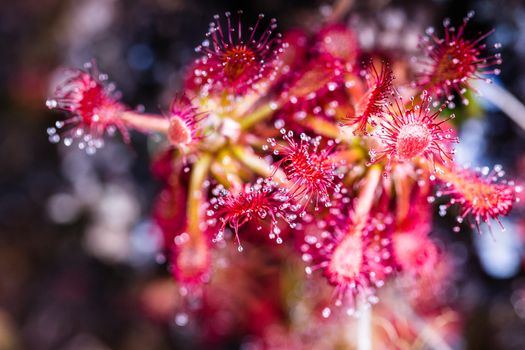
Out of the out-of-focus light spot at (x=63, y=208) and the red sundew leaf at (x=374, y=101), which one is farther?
the out-of-focus light spot at (x=63, y=208)

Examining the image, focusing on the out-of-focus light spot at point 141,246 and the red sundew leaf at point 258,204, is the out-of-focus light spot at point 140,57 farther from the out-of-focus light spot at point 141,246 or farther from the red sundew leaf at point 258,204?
the red sundew leaf at point 258,204

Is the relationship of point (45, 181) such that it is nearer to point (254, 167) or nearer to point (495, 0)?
point (254, 167)

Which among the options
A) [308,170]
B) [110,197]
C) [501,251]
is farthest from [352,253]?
[110,197]

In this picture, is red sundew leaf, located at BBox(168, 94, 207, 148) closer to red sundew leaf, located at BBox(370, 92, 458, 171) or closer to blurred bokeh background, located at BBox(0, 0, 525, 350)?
red sundew leaf, located at BBox(370, 92, 458, 171)

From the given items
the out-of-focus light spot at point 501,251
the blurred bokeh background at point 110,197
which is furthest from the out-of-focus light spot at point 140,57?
the out-of-focus light spot at point 501,251

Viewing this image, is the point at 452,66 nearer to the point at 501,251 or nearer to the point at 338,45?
the point at 338,45

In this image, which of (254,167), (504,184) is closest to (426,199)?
(504,184)
